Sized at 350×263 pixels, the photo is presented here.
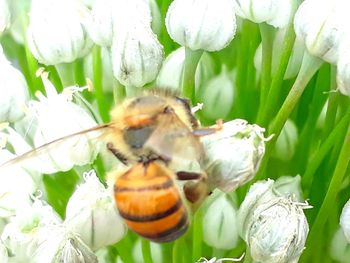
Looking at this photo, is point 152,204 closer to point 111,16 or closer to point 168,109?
point 168,109

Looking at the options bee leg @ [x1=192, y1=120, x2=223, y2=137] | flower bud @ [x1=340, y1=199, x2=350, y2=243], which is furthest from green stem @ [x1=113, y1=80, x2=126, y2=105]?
flower bud @ [x1=340, y1=199, x2=350, y2=243]

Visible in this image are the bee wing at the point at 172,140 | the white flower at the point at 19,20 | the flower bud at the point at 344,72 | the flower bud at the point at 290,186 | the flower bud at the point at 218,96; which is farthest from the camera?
the white flower at the point at 19,20

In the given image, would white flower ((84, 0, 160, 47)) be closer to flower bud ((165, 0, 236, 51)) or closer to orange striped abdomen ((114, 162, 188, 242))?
flower bud ((165, 0, 236, 51))

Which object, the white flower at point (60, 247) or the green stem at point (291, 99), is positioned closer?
the white flower at point (60, 247)

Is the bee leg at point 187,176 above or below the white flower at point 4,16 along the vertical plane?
below

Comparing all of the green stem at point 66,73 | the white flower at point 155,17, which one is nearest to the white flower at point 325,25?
the white flower at point 155,17

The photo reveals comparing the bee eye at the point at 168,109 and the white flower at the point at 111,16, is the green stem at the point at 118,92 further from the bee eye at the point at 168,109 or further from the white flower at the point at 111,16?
the bee eye at the point at 168,109

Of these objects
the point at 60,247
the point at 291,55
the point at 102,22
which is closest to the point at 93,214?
the point at 60,247
